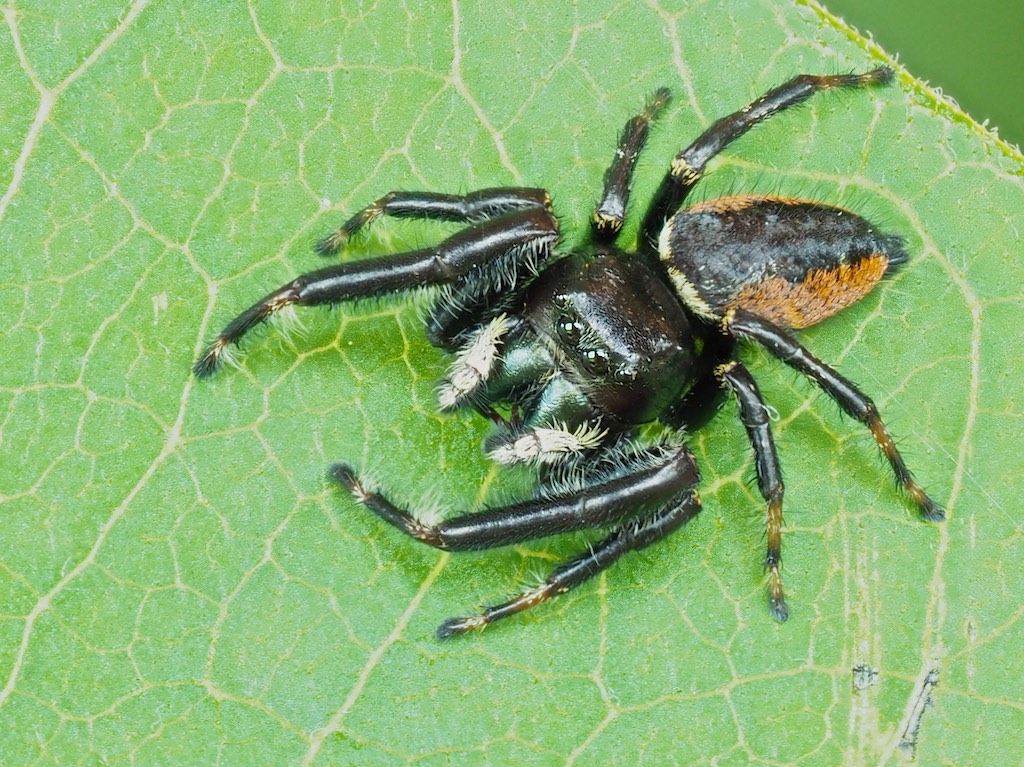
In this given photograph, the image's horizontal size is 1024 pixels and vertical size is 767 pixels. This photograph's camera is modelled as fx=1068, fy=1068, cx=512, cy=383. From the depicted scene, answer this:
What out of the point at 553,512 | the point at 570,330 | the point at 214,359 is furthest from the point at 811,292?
the point at 214,359

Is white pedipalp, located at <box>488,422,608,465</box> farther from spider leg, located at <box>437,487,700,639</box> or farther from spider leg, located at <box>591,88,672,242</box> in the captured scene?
spider leg, located at <box>591,88,672,242</box>

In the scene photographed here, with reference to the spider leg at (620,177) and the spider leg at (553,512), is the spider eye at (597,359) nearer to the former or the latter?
the spider leg at (553,512)

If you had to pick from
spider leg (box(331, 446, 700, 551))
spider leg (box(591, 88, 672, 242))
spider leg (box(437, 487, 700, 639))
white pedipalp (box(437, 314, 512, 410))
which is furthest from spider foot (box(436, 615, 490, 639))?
spider leg (box(591, 88, 672, 242))

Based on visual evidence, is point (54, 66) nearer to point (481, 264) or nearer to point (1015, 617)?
point (481, 264)

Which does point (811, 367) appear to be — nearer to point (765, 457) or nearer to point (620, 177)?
point (765, 457)

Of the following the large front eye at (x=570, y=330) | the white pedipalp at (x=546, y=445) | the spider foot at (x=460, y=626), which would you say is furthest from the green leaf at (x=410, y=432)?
the large front eye at (x=570, y=330)

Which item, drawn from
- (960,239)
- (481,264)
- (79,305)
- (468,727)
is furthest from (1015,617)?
(79,305)
